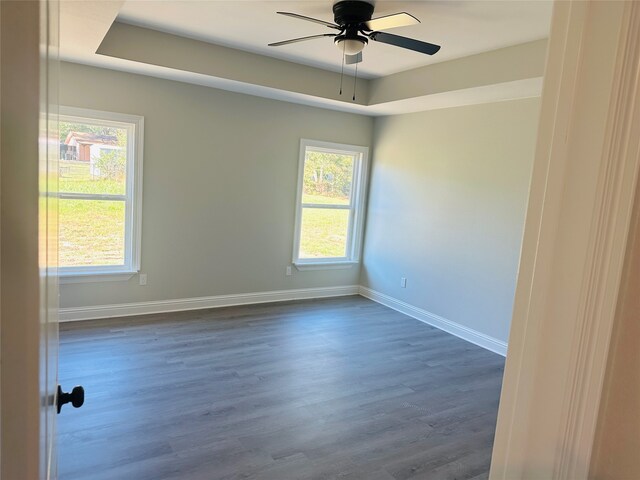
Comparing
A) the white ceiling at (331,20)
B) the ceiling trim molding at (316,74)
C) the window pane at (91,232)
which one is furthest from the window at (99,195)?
the white ceiling at (331,20)

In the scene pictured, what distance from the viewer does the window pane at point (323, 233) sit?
574cm

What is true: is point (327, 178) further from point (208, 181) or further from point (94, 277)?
point (94, 277)

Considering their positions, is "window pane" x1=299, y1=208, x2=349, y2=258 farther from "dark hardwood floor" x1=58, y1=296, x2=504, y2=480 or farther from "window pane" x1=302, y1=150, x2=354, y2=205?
"dark hardwood floor" x1=58, y1=296, x2=504, y2=480

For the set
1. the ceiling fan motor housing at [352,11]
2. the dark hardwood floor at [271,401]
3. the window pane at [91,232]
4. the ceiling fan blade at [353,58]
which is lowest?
the dark hardwood floor at [271,401]

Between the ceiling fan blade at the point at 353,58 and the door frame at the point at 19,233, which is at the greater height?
the ceiling fan blade at the point at 353,58

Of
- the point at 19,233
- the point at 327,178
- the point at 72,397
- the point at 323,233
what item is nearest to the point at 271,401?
the point at 72,397

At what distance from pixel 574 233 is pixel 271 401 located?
9.05ft

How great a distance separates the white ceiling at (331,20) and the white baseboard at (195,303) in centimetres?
272

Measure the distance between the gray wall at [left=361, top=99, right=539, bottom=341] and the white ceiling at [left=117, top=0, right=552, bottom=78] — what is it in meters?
0.92

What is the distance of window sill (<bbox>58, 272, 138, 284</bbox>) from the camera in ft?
14.1

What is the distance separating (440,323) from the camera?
500 cm

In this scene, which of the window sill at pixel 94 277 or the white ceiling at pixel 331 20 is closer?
the white ceiling at pixel 331 20

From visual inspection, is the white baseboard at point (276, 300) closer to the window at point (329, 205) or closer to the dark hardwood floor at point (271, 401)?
the dark hardwood floor at point (271, 401)

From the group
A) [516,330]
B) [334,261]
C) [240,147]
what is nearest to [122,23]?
[240,147]
